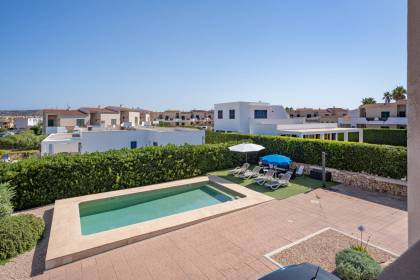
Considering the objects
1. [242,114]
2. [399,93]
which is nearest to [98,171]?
[242,114]

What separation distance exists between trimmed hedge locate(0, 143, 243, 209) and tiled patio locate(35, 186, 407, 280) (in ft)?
24.4

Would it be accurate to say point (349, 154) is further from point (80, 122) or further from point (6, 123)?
point (6, 123)

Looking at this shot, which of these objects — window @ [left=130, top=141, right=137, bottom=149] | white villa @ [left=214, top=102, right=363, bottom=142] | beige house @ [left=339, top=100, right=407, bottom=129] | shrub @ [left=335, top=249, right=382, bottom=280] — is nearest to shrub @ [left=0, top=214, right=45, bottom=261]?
shrub @ [left=335, top=249, right=382, bottom=280]

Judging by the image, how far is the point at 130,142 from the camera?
2639 cm

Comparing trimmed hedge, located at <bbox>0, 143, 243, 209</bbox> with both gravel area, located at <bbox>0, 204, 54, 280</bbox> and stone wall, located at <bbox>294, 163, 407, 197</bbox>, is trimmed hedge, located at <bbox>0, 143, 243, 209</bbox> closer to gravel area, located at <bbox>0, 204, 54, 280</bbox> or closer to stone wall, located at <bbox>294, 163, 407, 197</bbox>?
gravel area, located at <bbox>0, 204, 54, 280</bbox>

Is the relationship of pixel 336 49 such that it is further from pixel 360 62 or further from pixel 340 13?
pixel 340 13

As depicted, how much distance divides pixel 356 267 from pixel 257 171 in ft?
40.5

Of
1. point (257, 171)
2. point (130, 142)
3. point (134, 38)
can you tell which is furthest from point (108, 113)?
point (257, 171)

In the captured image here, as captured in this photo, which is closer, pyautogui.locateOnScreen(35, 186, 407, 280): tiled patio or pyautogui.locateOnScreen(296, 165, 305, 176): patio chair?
pyautogui.locateOnScreen(35, 186, 407, 280): tiled patio

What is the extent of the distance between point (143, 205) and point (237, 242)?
23.9 feet

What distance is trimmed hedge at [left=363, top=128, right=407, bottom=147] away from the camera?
37781 mm

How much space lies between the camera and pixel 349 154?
56.2ft

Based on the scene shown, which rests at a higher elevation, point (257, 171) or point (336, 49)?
point (336, 49)

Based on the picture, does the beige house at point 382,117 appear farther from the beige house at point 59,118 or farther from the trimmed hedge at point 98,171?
the beige house at point 59,118
